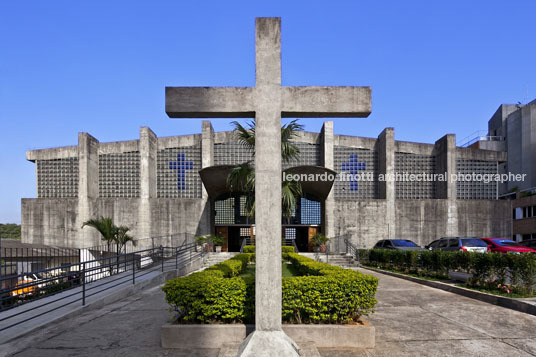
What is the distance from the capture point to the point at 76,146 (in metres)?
27.1

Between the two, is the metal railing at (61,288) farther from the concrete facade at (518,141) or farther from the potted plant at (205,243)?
the concrete facade at (518,141)

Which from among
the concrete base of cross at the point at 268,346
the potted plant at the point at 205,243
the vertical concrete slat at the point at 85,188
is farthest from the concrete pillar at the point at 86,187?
the concrete base of cross at the point at 268,346

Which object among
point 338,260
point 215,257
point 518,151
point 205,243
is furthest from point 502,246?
point 518,151

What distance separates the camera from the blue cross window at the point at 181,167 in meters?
27.1

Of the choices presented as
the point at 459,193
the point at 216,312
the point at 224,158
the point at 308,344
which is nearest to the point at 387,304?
the point at 308,344

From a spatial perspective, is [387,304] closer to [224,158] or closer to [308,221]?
[308,221]

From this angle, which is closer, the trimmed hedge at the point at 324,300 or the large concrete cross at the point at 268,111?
the large concrete cross at the point at 268,111

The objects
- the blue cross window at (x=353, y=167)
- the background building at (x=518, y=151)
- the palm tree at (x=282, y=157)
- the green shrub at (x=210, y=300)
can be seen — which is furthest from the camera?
the background building at (x=518, y=151)

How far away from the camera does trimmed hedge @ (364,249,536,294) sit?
8484 millimetres

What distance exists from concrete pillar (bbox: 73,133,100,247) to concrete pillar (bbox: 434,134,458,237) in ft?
95.8

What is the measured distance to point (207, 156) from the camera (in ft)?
86.0

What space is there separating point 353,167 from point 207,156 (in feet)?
42.3

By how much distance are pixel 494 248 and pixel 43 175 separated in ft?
111

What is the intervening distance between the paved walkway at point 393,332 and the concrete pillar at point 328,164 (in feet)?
54.0
